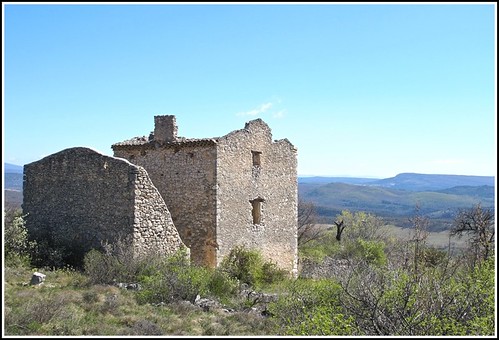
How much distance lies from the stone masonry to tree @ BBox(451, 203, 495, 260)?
7.05m

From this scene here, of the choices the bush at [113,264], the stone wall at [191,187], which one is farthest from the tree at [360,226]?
the bush at [113,264]

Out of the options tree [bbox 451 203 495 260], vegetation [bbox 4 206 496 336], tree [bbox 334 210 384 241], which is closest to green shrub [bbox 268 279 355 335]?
vegetation [bbox 4 206 496 336]

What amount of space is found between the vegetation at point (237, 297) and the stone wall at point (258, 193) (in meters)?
0.87

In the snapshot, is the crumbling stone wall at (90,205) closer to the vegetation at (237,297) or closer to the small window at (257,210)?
the vegetation at (237,297)

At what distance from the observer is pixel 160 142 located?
19.4m

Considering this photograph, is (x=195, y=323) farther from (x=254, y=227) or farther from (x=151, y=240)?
(x=254, y=227)

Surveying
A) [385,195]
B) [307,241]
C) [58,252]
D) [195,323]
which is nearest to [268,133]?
[58,252]

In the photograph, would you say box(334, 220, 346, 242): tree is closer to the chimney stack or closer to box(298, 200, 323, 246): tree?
box(298, 200, 323, 246): tree

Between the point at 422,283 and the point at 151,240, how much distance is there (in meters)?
8.92

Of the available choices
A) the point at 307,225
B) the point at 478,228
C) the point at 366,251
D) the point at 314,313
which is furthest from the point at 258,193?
the point at 307,225

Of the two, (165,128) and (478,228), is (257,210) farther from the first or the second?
(478,228)

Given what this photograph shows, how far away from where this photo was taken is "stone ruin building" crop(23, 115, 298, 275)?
654 inches

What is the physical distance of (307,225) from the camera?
38.7m

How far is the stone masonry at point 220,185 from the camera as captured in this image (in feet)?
60.2
